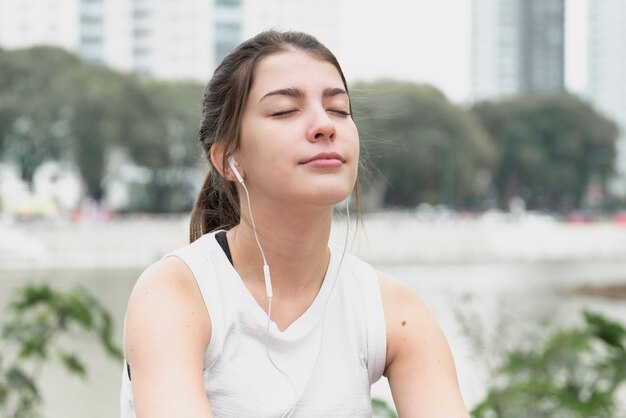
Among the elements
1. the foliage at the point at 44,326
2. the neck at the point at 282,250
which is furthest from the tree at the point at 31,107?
the neck at the point at 282,250

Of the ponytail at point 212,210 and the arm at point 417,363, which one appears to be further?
the ponytail at point 212,210

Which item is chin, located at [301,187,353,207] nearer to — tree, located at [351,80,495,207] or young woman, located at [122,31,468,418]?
young woman, located at [122,31,468,418]

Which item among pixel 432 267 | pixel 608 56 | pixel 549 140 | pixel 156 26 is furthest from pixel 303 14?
pixel 432 267

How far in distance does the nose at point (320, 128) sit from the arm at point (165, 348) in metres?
0.26

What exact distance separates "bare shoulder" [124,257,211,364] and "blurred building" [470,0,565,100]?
368ft

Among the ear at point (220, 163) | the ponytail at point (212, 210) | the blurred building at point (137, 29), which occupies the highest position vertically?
the blurred building at point (137, 29)

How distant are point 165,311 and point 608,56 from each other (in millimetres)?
110671

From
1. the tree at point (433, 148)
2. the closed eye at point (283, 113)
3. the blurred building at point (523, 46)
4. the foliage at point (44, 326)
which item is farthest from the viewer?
the blurred building at point (523, 46)

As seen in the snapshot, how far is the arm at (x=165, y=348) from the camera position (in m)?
1.06

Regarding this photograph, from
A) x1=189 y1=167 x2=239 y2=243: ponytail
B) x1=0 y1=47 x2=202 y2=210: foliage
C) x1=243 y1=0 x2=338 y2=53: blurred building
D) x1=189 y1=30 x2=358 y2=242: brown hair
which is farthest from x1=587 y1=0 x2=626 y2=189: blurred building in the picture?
x1=189 y1=30 x2=358 y2=242: brown hair

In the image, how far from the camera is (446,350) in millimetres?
1253

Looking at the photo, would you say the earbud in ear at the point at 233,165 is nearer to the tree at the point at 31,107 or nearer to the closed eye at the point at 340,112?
the closed eye at the point at 340,112

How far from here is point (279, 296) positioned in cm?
124

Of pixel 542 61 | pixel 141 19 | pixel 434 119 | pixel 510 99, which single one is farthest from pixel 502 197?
pixel 542 61
